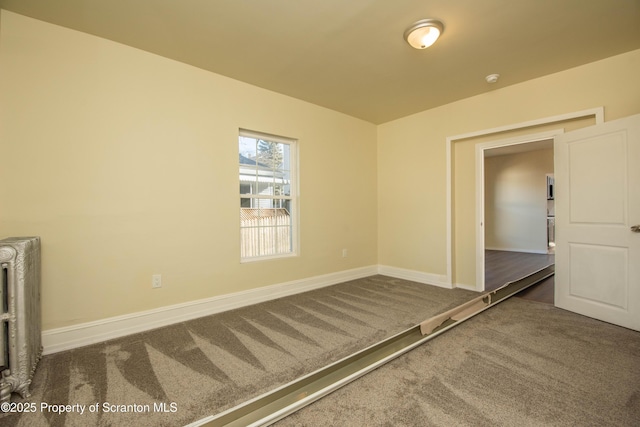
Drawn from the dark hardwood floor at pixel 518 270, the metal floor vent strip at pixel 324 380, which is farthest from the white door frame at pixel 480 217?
the metal floor vent strip at pixel 324 380

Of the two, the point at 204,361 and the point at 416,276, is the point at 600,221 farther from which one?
the point at 204,361

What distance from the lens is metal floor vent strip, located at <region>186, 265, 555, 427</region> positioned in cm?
144

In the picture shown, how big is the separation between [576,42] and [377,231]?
130 inches

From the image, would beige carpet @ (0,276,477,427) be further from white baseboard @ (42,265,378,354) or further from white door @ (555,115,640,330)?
white door @ (555,115,640,330)

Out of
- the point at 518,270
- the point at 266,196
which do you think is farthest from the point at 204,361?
the point at 518,270

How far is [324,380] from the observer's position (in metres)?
1.76

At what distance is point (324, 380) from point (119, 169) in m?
2.51

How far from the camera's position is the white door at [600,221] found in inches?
98.0

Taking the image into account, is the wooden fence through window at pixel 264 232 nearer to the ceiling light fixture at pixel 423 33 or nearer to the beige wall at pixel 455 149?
the beige wall at pixel 455 149

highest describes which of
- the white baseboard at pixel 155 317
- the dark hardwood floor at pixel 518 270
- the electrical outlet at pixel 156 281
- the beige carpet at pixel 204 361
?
the electrical outlet at pixel 156 281

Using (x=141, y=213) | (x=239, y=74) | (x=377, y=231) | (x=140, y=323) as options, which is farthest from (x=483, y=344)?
(x=239, y=74)

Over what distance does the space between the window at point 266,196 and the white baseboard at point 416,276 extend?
1818 mm

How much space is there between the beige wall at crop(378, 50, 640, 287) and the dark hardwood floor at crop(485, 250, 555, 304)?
2.32ft

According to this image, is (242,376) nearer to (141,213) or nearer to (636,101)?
(141,213)
